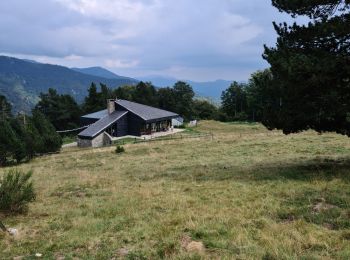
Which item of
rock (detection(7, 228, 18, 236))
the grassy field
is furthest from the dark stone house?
rock (detection(7, 228, 18, 236))

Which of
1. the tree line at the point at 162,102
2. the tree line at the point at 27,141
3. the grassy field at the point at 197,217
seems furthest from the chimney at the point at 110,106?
the grassy field at the point at 197,217

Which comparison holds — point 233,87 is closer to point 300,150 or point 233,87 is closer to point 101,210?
point 300,150

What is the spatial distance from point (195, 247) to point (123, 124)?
5604 cm

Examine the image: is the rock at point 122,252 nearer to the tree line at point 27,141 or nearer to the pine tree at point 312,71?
the pine tree at point 312,71

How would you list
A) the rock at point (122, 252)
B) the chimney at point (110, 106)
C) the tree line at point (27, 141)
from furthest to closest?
the chimney at point (110, 106) < the tree line at point (27, 141) < the rock at point (122, 252)

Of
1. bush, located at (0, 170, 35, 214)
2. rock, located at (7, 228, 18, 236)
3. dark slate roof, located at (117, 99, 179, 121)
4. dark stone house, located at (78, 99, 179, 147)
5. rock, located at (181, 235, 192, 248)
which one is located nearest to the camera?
rock, located at (181, 235, 192, 248)

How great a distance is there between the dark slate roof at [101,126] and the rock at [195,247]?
50.3 m

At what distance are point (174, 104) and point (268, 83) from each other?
83874mm

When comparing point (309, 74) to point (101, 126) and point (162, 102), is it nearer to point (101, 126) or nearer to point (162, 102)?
point (101, 126)

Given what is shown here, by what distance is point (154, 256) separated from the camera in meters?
8.05

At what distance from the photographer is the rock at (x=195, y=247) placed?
8151 mm

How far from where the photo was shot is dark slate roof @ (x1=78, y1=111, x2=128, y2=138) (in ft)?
192

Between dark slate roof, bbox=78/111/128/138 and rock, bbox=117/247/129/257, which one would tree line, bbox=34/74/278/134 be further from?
rock, bbox=117/247/129/257

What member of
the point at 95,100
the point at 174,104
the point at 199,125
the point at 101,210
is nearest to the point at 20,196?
the point at 101,210
